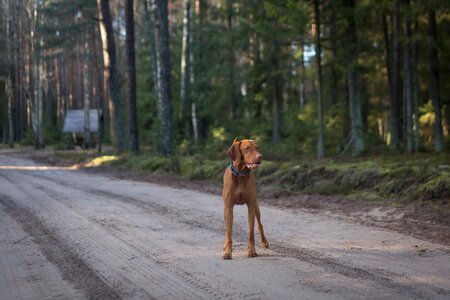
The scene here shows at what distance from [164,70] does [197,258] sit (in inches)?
678

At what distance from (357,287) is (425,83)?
2350cm

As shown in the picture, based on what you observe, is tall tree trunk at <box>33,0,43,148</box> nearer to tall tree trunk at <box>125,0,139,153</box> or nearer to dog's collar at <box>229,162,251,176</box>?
tall tree trunk at <box>125,0,139,153</box>

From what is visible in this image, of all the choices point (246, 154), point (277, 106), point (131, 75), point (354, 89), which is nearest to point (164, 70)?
point (131, 75)

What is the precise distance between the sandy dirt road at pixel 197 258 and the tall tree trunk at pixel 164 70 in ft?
40.7

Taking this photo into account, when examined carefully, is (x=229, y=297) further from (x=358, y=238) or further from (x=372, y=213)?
(x=372, y=213)

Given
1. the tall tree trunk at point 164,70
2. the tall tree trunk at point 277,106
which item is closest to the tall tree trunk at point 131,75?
the tall tree trunk at point 164,70

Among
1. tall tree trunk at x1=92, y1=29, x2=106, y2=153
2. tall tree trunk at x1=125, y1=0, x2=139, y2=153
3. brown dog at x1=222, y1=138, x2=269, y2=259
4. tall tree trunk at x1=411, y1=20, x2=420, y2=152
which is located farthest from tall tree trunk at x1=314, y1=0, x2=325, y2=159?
tall tree trunk at x1=92, y1=29, x2=106, y2=153

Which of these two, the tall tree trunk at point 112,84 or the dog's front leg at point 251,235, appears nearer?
the dog's front leg at point 251,235

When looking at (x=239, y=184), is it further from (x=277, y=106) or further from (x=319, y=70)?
(x=277, y=106)

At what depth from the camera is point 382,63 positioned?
969 inches

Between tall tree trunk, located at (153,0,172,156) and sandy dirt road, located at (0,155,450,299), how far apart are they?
12397 millimetres

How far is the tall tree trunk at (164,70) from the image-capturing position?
22.4 meters

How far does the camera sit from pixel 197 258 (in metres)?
6.18

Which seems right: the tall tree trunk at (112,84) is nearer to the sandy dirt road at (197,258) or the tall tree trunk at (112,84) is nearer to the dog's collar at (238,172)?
the sandy dirt road at (197,258)
